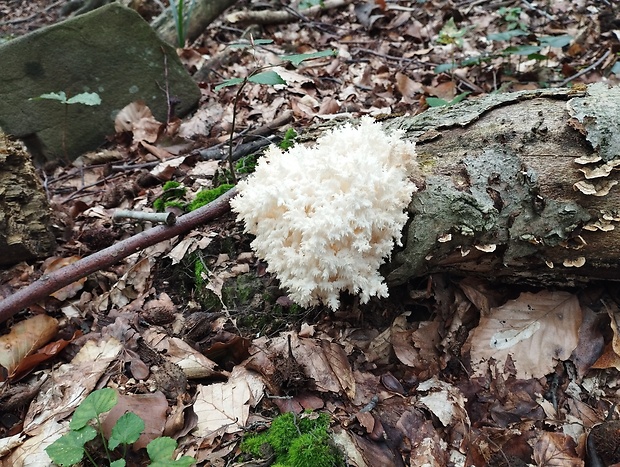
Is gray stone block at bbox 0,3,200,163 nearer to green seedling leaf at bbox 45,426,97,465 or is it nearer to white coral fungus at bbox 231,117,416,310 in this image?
white coral fungus at bbox 231,117,416,310

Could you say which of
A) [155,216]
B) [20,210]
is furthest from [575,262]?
[20,210]

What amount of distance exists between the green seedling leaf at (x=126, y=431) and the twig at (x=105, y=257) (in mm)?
1342

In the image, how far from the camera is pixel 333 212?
240 cm

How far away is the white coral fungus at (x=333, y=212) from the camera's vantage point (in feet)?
7.96

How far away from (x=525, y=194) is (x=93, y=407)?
248 centimetres

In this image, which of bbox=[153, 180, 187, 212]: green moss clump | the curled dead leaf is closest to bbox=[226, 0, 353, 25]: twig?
bbox=[153, 180, 187, 212]: green moss clump

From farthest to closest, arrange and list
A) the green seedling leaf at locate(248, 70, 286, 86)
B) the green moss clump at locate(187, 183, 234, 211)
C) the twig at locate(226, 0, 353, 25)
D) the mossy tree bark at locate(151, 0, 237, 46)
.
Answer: the twig at locate(226, 0, 353, 25) < the mossy tree bark at locate(151, 0, 237, 46) < the green moss clump at locate(187, 183, 234, 211) < the green seedling leaf at locate(248, 70, 286, 86)

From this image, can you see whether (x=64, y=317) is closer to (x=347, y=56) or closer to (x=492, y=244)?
(x=492, y=244)

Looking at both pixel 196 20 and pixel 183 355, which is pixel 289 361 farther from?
pixel 196 20

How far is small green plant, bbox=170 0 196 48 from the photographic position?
670cm

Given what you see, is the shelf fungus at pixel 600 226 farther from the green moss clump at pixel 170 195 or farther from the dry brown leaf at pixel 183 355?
the green moss clump at pixel 170 195

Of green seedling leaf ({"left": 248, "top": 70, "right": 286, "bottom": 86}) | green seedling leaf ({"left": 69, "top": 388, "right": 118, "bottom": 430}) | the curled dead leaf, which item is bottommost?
green seedling leaf ({"left": 69, "top": 388, "right": 118, "bottom": 430})

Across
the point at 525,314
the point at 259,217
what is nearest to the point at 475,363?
the point at 525,314

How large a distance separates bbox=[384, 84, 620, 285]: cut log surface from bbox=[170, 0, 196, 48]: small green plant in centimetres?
535
